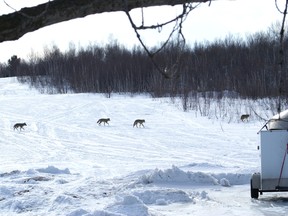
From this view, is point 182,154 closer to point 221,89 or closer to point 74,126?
point 74,126

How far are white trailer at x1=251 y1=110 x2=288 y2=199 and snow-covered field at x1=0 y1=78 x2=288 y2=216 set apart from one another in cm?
38

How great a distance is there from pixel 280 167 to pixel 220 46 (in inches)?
2308

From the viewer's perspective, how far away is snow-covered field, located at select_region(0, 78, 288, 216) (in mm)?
10188

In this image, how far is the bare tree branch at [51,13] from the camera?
316 centimetres

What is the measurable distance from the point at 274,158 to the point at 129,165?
6834mm

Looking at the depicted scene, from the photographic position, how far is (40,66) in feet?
270

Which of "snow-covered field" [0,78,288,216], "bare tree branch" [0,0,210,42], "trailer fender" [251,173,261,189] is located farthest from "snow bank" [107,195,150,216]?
"bare tree branch" [0,0,210,42]

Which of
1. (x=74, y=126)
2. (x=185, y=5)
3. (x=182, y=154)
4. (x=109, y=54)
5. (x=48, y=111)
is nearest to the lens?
(x=185, y=5)

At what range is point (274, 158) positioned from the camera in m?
10.6

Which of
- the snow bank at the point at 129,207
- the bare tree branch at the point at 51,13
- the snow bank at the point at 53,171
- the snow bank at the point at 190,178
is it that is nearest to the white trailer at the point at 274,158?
the snow bank at the point at 190,178

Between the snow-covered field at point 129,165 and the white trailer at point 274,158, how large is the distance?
1.26ft

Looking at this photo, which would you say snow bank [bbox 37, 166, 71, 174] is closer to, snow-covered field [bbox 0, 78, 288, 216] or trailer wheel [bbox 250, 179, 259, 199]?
snow-covered field [bbox 0, 78, 288, 216]

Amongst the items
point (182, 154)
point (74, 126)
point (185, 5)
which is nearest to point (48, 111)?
point (74, 126)

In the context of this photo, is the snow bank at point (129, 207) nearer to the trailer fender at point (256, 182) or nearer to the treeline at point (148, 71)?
the trailer fender at point (256, 182)
